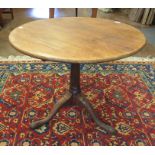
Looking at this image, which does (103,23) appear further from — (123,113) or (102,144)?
(102,144)

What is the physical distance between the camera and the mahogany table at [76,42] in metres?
0.98

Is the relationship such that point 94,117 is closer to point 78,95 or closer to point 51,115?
point 78,95

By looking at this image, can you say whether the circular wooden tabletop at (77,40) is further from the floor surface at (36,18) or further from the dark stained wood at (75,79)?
the floor surface at (36,18)

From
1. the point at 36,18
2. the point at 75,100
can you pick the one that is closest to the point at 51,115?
the point at 75,100

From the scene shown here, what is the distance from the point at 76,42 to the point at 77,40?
3 centimetres

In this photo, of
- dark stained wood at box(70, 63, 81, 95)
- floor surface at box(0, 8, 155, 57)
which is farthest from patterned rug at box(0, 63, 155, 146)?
floor surface at box(0, 8, 155, 57)

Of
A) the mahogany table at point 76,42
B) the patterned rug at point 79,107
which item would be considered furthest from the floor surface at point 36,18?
the mahogany table at point 76,42

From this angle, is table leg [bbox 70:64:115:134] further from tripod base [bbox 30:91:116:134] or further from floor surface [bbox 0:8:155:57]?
floor surface [bbox 0:8:155:57]

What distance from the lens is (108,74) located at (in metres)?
2.05

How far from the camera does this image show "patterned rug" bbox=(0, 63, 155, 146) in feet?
4.44

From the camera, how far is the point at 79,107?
5.28ft

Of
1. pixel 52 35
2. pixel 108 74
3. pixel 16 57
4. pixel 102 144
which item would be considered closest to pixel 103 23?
pixel 52 35

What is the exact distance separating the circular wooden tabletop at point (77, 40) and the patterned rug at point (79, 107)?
61 cm

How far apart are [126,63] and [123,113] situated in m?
0.82
